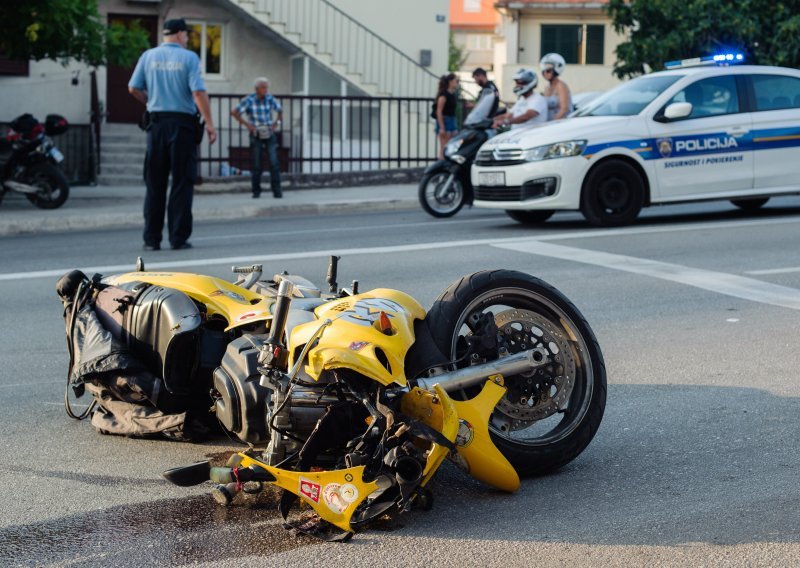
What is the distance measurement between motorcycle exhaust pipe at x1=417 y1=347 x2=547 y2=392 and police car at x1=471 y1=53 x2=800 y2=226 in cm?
852

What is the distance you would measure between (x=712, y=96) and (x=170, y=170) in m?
5.88

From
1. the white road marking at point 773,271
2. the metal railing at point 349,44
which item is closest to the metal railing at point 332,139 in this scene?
the metal railing at point 349,44

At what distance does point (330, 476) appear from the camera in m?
4.13

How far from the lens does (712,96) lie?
44.5ft

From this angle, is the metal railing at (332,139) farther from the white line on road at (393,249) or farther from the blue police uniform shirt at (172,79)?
the white line on road at (393,249)

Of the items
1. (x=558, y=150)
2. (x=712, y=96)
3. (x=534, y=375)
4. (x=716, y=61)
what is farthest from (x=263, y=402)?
(x=716, y=61)

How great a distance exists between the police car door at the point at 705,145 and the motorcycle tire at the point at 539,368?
8.74 meters

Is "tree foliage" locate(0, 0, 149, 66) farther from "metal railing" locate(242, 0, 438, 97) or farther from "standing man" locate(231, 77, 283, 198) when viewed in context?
"metal railing" locate(242, 0, 438, 97)

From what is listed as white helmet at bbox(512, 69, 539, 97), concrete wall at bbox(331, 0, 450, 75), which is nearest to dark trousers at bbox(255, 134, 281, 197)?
white helmet at bbox(512, 69, 539, 97)

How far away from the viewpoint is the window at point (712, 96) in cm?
1346

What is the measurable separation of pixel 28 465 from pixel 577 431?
221 centimetres

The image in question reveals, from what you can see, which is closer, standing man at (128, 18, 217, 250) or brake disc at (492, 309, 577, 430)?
brake disc at (492, 309, 577, 430)

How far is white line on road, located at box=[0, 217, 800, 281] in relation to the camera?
1076cm

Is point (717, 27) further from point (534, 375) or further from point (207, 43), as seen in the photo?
point (534, 375)
